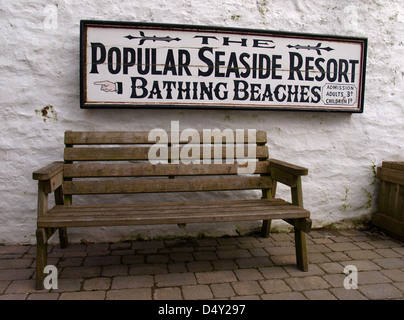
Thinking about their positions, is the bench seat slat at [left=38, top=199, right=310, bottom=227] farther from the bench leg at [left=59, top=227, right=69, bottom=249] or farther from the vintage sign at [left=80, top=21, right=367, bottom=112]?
the vintage sign at [left=80, top=21, right=367, bottom=112]

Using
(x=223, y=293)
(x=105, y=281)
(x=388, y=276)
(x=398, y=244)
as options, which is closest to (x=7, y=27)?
(x=105, y=281)

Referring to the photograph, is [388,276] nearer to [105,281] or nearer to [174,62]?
[105,281]

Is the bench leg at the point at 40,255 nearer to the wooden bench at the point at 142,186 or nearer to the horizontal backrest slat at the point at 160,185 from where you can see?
the wooden bench at the point at 142,186

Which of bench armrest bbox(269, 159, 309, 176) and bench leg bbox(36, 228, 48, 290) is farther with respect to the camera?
bench armrest bbox(269, 159, 309, 176)

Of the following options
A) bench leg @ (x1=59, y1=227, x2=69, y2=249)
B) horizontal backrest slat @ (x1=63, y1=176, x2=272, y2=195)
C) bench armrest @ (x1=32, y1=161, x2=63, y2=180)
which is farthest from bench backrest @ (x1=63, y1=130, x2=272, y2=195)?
bench leg @ (x1=59, y1=227, x2=69, y2=249)

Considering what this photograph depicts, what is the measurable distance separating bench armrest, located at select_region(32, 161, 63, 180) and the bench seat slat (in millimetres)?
265

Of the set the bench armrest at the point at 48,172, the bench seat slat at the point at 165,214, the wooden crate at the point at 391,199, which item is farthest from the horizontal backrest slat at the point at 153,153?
the wooden crate at the point at 391,199

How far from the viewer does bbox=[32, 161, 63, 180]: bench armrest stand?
254cm

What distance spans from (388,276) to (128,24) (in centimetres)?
290

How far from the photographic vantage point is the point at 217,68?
11.4 feet

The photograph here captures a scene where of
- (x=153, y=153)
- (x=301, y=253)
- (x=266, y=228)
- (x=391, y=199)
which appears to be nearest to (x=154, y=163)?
(x=153, y=153)

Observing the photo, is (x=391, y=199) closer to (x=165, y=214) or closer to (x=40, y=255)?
(x=165, y=214)

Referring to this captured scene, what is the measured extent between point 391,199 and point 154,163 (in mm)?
2375

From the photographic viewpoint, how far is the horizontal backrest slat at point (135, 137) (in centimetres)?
313
